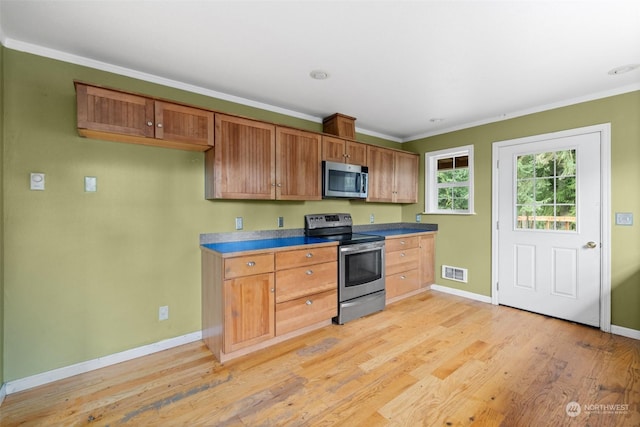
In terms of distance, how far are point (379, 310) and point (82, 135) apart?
11.1ft

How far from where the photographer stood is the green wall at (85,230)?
1.98 meters

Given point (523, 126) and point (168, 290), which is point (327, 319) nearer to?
point (168, 290)

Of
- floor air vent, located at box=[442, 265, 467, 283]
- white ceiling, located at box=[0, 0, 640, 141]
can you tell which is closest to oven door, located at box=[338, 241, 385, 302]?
floor air vent, located at box=[442, 265, 467, 283]

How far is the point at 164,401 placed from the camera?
6.13 feet

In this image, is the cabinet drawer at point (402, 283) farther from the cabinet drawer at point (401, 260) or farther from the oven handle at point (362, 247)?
the oven handle at point (362, 247)

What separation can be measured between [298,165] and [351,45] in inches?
53.5

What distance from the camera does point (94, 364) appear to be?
7.30 feet

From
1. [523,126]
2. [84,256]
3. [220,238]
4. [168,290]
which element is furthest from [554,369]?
[84,256]

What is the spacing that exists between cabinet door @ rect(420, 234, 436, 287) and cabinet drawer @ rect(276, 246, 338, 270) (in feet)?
5.75

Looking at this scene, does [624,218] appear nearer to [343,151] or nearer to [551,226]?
[551,226]

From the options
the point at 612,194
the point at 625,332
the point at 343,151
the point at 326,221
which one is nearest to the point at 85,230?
the point at 326,221

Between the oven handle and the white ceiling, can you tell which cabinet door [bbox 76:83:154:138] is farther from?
the oven handle

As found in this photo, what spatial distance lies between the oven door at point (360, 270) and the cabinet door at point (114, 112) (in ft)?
7.03

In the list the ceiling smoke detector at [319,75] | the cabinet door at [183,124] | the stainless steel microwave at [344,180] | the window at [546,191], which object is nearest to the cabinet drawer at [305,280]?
the stainless steel microwave at [344,180]
